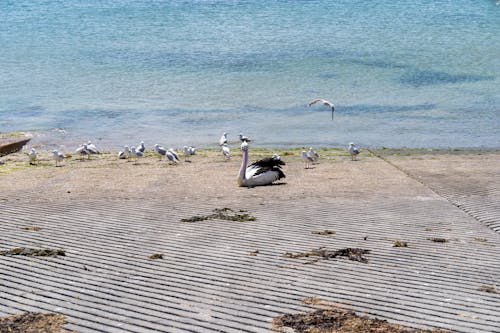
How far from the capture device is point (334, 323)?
12086 mm

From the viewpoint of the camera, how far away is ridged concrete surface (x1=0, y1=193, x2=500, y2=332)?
495 inches

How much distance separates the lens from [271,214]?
1914 centimetres

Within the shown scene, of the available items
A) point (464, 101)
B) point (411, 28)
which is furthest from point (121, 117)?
point (411, 28)

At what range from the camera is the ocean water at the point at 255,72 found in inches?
1531

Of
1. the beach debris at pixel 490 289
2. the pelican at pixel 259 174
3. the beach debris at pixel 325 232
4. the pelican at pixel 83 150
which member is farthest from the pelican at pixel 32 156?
the beach debris at pixel 490 289

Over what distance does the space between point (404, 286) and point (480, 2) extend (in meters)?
74.6

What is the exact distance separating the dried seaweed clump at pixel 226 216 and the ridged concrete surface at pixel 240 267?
0.27 metres

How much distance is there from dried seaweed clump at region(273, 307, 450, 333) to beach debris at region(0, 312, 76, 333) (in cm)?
317

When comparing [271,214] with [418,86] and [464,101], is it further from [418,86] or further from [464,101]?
[418,86]

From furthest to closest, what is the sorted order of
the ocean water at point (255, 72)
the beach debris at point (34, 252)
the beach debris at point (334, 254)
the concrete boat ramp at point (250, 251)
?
the ocean water at point (255, 72) → the beach debris at point (34, 252) → the beach debris at point (334, 254) → the concrete boat ramp at point (250, 251)

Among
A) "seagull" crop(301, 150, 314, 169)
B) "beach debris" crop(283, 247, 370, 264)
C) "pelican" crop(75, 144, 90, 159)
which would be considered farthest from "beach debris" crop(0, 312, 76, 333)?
"pelican" crop(75, 144, 90, 159)

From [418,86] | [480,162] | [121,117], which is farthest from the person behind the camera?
[418,86]

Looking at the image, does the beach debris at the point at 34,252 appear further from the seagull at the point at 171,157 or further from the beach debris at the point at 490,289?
the seagull at the point at 171,157

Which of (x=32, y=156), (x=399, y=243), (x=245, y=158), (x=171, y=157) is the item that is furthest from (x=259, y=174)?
(x=32, y=156)
